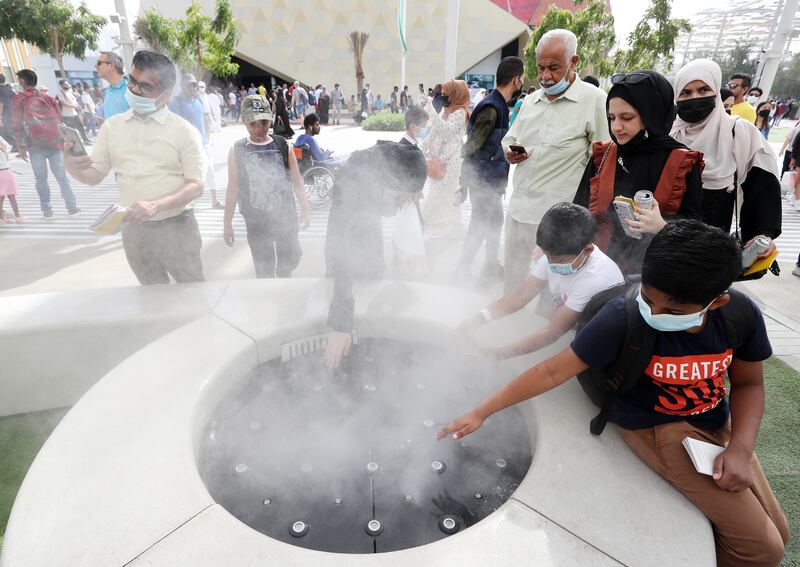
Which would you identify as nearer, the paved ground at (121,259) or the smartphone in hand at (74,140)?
the smartphone in hand at (74,140)

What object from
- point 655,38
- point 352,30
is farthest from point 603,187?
point 352,30

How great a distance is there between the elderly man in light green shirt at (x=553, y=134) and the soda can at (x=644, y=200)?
36.2 inches

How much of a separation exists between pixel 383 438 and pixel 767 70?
1246cm

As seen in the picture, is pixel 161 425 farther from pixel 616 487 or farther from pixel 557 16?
pixel 557 16

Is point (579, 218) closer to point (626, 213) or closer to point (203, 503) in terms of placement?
point (626, 213)

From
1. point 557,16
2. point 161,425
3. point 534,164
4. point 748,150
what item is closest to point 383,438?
point 161,425

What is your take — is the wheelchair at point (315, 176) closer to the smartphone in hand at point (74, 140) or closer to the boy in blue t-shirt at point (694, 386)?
the smartphone in hand at point (74, 140)

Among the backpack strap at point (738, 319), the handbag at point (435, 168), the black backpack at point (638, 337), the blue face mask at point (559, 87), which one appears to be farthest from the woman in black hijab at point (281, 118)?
the backpack strap at point (738, 319)

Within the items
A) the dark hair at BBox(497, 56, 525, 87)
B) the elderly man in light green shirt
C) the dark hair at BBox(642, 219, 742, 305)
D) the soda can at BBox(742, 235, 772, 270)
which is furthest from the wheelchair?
the dark hair at BBox(642, 219, 742, 305)

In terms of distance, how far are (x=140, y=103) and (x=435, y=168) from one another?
258 cm

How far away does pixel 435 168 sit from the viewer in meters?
4.23

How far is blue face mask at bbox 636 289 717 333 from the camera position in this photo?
118 cm

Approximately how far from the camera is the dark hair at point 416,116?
165 inches

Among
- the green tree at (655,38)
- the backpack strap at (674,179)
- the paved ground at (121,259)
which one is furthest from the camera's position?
the green tree at (655,38)
